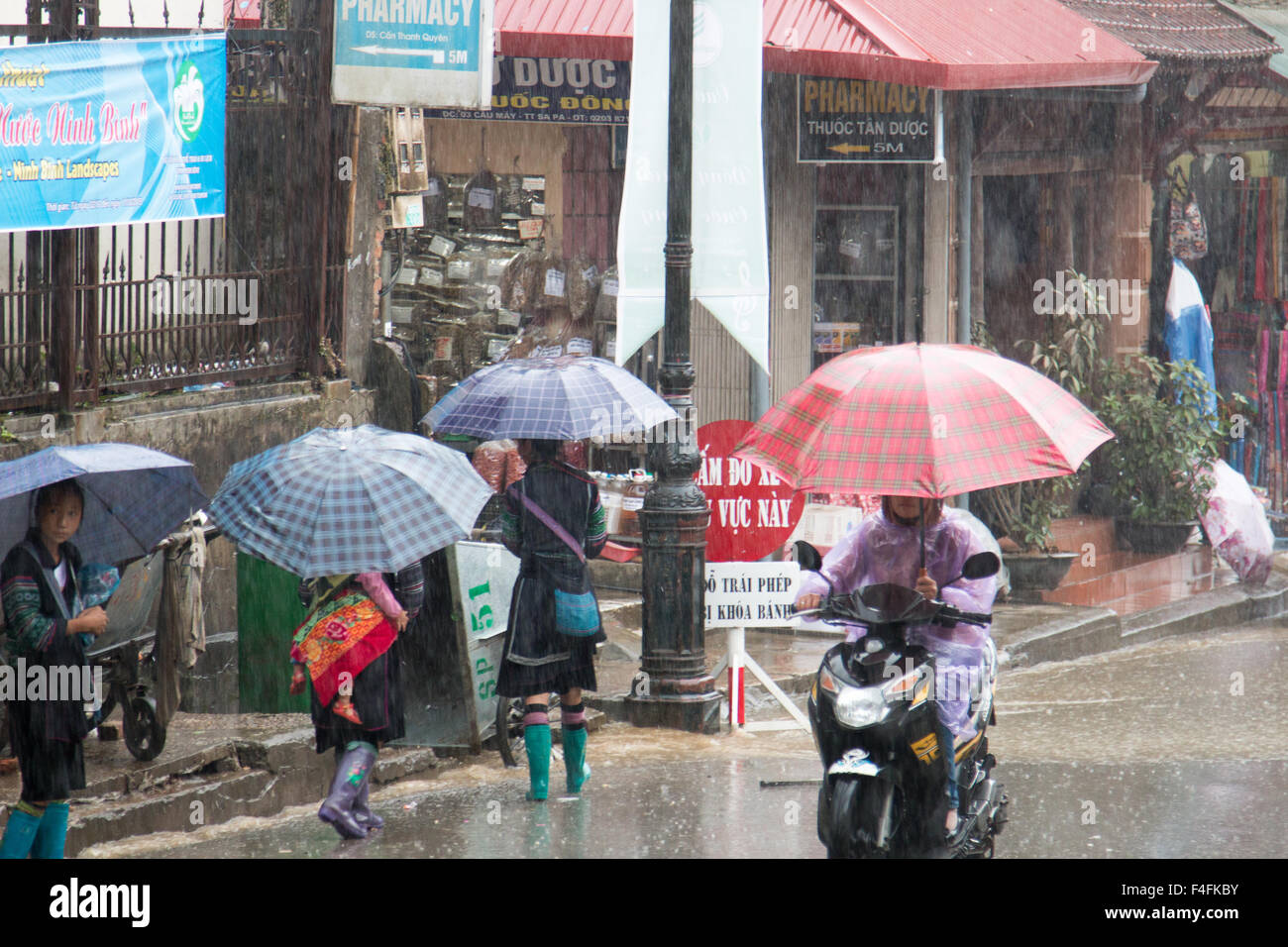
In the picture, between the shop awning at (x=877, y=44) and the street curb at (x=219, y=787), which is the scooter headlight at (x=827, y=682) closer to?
the street curb at (x=219, y=787)

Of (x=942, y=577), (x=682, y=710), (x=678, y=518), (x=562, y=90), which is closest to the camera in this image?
(x=942, y=577)

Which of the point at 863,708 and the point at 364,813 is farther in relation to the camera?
the point at 364,813

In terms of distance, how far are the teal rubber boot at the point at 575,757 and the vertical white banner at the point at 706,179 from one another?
2.26 meters

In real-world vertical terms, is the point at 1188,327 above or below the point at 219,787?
above

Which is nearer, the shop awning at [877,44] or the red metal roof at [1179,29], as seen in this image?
the shop awning at [877,44]

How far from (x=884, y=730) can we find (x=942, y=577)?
750mm

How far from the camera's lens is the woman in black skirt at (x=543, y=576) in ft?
24.9

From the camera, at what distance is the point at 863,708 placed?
584cm

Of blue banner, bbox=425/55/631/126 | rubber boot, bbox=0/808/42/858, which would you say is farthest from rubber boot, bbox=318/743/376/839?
blue banner, bbox=425/55/631/126

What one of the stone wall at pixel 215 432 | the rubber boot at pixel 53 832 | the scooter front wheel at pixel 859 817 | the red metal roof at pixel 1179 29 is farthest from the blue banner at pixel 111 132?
the red metal roof at pixel 1179 29

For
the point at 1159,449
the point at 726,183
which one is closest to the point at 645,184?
the point at 726,183

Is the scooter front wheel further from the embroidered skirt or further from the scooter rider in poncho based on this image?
the embroidered skirt

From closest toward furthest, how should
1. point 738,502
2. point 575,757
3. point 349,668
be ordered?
point 349,668
point 575,757
point 738,502

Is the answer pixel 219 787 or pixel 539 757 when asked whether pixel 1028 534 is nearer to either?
pixel 539 757
